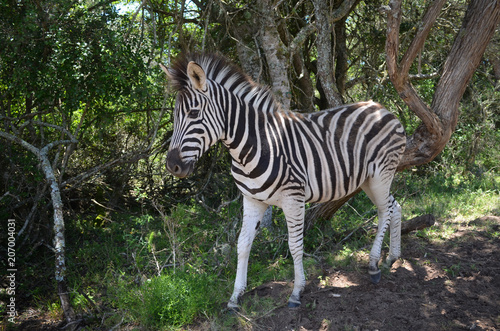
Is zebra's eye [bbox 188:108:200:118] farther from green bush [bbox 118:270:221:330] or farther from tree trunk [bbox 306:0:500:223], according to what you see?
tree trunk [bbox 306:0:500:223]

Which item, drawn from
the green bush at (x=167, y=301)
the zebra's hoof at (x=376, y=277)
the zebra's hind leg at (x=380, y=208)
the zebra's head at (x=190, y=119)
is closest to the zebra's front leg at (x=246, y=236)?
the green bush at (x=167, y=301)

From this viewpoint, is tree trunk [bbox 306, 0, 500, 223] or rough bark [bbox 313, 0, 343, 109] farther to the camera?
rough bark [bbox 313, 0, 343, 109]

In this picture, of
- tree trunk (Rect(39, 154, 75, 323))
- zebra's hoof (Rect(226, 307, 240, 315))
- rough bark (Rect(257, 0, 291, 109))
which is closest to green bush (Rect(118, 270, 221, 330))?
zebra's hoof (Rect(226, 307, 240, 315))

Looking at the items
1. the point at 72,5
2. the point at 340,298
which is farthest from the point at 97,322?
the point at 72,5

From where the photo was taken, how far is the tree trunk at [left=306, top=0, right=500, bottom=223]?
204 inches

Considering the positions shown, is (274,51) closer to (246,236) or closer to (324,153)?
(324,153)

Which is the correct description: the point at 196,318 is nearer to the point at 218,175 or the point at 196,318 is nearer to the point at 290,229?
the point at 290,229

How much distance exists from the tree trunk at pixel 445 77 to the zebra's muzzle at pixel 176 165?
2.92 metres

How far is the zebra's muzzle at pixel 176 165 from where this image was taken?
395 centimetres

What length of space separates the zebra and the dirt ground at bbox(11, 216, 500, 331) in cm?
27

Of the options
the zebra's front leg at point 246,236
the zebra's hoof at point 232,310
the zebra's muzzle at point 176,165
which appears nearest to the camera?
the zebra's muzzle at point 176,165

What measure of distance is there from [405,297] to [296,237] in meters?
1.52

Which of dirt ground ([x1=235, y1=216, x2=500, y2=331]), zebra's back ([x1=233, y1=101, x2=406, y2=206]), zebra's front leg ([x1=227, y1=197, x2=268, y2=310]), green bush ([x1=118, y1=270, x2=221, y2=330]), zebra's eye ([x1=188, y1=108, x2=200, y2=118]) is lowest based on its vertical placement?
dirt ground ([x1=235, y1=216, x2=500, y2=331])

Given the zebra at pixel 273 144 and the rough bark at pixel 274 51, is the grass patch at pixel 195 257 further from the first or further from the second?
the rough bark at pixel 274 51
